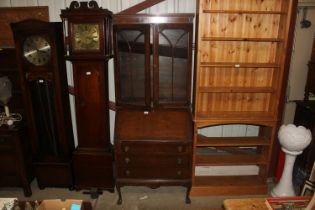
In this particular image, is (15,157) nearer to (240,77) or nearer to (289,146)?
(240,77)

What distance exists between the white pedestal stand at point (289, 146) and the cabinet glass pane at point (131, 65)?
1.56 meters

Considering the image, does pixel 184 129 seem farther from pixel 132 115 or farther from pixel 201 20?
pixel 201 20

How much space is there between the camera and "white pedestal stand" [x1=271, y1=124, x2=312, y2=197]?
253 centimetres

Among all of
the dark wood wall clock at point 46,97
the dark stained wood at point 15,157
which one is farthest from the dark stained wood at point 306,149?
the dark stained wood at point 15,157

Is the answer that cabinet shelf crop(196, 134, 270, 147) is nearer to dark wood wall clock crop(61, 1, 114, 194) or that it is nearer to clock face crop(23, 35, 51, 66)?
dark wood wall clock crop(61, 1, 114, 194)

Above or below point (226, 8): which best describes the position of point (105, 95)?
below

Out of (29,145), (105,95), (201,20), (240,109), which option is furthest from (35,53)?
(240,109)

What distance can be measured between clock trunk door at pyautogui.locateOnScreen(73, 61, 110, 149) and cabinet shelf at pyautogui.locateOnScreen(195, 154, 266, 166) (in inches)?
43.3

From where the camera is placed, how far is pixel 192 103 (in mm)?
2869

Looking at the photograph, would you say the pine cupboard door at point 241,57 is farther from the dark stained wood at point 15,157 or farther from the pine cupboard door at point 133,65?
the dark stained wood at point 15,157

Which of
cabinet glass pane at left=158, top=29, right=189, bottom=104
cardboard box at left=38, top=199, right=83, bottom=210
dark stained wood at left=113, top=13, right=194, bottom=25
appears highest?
dark stained wood at left=113, top=13, right=194, bottom=25

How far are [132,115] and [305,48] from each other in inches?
91.2

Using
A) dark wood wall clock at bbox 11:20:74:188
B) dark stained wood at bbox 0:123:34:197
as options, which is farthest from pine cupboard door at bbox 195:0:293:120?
dark stained wood at bbox 0:123:34:197

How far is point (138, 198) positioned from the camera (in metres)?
2.82
